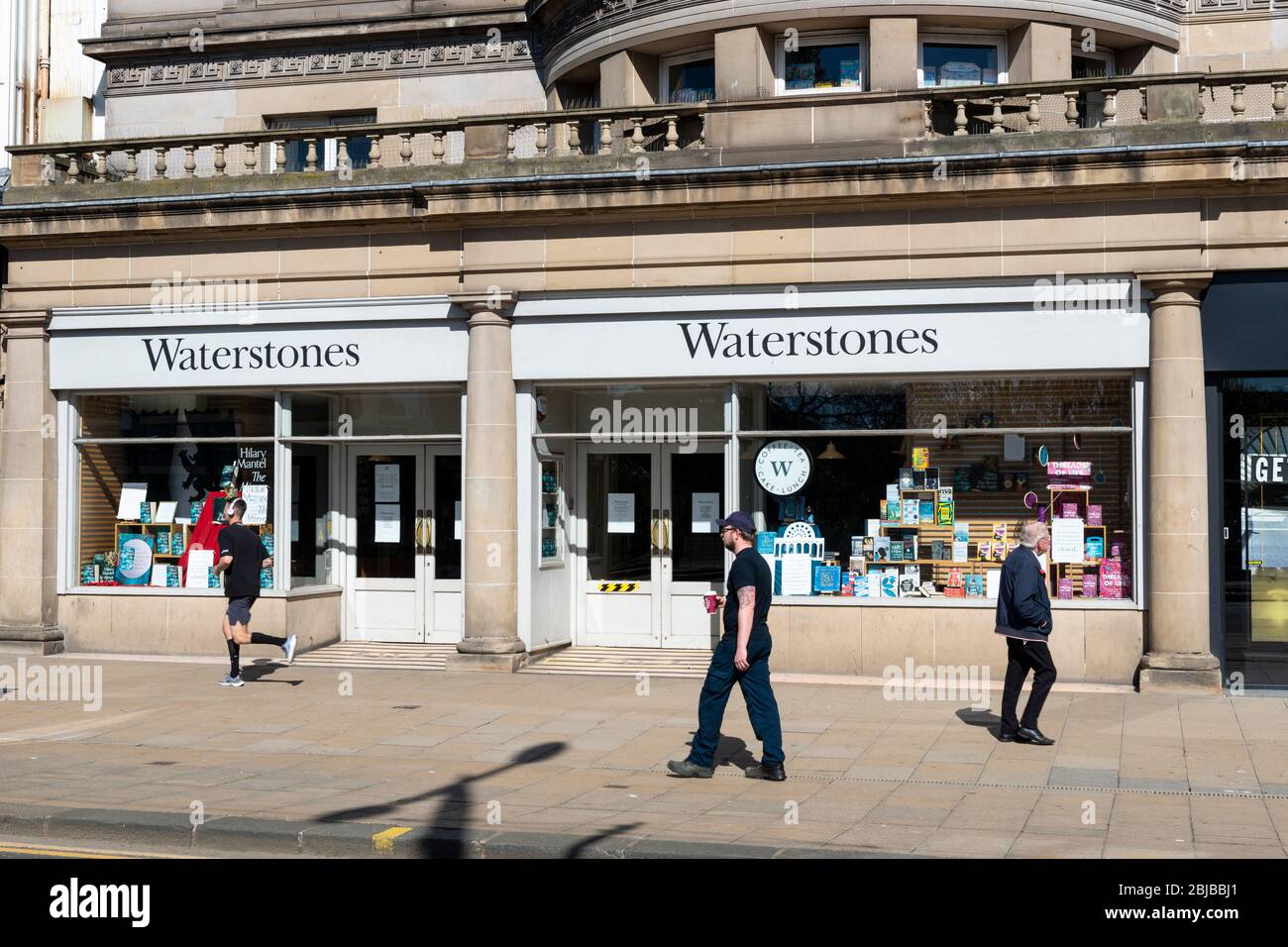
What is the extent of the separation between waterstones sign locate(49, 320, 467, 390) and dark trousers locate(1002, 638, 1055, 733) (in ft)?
24.2

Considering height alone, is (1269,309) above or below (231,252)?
below

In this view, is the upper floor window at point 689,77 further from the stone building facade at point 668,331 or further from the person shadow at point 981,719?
the person shadow at point 981,719

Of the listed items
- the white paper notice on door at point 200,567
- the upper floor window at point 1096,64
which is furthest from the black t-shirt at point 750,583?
the upper floor window at point 1096,64

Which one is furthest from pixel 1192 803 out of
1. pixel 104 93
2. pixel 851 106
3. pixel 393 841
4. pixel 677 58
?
pixel 104 93

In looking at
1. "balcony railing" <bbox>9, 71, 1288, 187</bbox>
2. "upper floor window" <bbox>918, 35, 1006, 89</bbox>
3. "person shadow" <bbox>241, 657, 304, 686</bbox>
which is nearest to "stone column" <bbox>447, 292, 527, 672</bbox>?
"person shadow" <bbox>241, 657, 304, 686</bbox>

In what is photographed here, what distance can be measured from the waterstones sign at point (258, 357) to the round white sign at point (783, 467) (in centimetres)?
356

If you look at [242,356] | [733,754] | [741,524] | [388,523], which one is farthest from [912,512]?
[242,356]

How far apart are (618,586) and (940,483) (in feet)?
13.2

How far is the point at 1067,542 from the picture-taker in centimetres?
1495

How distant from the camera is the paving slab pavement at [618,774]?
811 centimetres

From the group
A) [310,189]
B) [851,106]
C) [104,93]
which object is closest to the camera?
[851,106]

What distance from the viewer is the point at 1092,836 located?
8164mm

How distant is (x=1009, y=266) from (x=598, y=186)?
4.43 m

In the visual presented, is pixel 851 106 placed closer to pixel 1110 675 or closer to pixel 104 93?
pixel 1110 675
